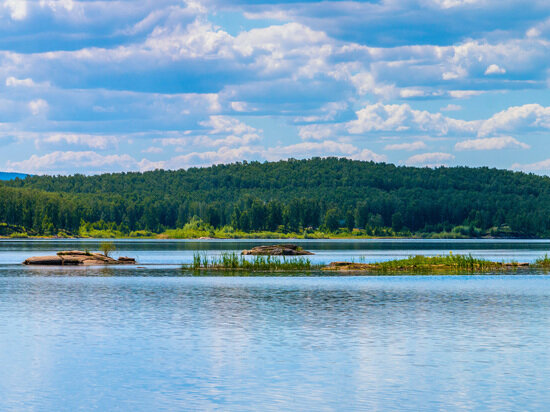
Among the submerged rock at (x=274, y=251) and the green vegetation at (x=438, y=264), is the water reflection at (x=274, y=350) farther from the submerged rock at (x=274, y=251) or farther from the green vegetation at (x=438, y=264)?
the submerged rock at (x=274, y=251)

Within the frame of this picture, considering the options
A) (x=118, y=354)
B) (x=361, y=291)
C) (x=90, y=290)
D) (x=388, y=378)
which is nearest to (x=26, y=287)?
(x=90, y=290)

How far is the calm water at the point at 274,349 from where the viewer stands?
24.8 meters

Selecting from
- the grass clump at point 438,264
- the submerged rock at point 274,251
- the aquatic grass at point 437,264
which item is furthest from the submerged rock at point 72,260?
the grass clump at point 438,264

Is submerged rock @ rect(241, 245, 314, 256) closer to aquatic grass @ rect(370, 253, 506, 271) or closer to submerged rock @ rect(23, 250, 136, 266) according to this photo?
submerged rock @ rect(23, 250, 136, 266)

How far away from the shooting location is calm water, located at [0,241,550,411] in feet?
81.4

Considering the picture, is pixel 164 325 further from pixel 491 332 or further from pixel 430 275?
pixel 430 275

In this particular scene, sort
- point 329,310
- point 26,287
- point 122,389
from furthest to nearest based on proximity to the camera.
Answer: point 26,287 → point 329,310 → point 122,389

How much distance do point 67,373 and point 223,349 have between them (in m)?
7.26

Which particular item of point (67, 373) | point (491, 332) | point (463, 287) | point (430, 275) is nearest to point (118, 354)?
point (67, 373)

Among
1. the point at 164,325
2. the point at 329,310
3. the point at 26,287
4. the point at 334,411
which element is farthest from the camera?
the point at 26,287

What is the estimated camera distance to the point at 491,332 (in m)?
38.7

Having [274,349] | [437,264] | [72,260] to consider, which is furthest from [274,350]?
[72,260]

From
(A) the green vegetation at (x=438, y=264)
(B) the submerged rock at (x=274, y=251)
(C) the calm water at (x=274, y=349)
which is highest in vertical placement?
(B) the submerged rock at (x=274, y=251)

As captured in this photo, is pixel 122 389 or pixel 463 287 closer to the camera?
pixel 122 389
